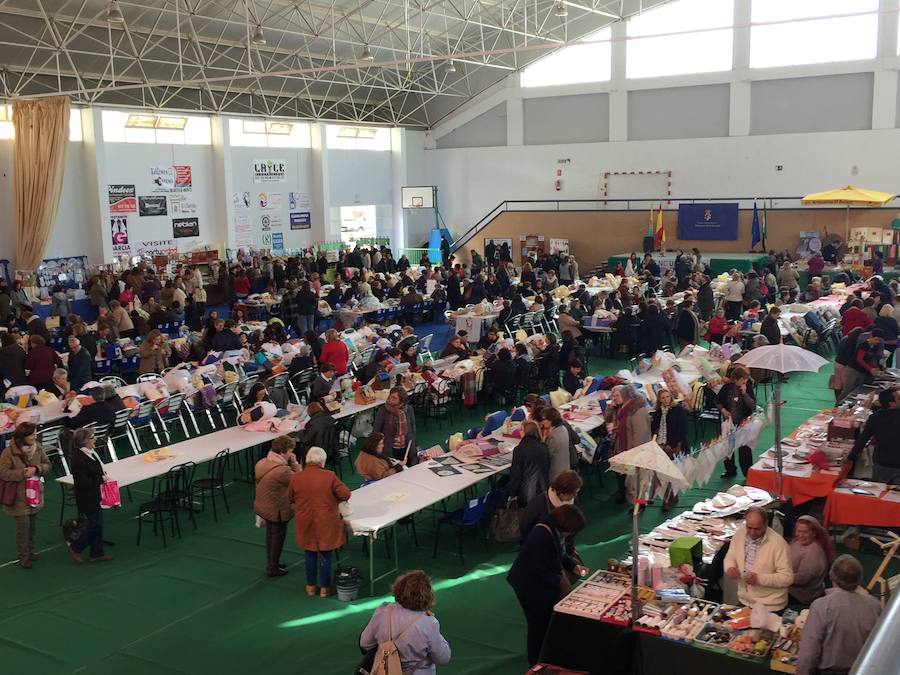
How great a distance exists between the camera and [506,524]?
8.16 m

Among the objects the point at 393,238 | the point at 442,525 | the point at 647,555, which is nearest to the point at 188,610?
the point at 442,525

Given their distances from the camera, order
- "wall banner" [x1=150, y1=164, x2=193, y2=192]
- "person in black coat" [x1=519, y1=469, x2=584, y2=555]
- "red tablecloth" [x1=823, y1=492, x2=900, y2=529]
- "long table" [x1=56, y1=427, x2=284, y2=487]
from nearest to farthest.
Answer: "person in black coat" [x1=519, y1=469, x2=584, y2=555] < "red tablecloth" [x1=823, y1=492, x2=900, y2=529] < "long table" [x1=56, y1=427, x2=284, y2=487] < "wall banner" [x1=150, y1=164, x2=193, y2=192]

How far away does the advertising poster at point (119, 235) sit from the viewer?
23.8m

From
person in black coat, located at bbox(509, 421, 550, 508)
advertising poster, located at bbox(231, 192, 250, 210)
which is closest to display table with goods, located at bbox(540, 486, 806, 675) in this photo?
person in black coat, located at bbox(509, 421, 550, 508)

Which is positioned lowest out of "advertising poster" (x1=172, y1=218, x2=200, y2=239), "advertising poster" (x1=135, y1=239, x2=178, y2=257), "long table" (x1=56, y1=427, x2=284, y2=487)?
"long table" (x1=56, y1=427, x2=284, y2=487)

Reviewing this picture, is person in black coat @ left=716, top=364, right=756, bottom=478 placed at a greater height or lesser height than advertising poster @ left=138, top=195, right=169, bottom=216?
lesser

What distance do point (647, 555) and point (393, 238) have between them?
2810 centimetres

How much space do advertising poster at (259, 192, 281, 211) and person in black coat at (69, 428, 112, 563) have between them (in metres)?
20.9

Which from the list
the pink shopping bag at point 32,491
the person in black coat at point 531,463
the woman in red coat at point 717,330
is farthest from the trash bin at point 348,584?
the woman in red coat at point 717,330

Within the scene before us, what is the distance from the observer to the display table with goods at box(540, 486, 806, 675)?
534 centimetres

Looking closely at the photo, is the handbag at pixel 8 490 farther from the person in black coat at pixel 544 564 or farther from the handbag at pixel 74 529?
the person in black coat at pixel 544 564

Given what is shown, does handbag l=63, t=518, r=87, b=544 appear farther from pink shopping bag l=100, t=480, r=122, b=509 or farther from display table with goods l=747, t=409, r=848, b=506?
display table with goods l=747, t=409, r=848, b=506

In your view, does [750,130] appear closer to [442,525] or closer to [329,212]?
[329,212]

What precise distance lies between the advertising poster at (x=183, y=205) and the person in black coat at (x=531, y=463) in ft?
66.4
